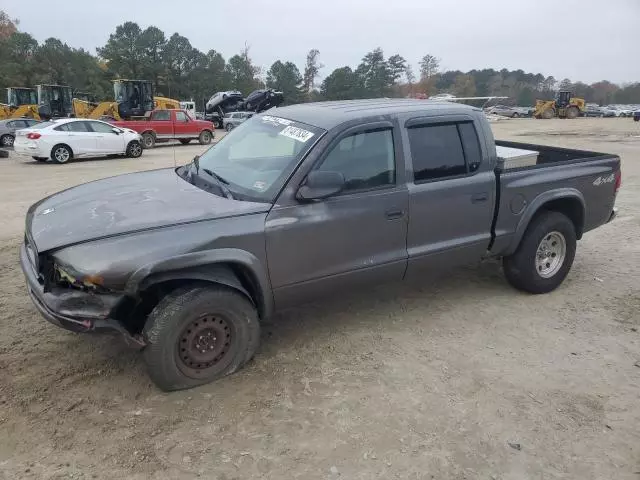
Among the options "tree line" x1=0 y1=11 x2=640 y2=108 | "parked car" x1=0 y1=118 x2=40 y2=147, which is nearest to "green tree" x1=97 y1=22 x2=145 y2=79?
"tree line" x1=0 y1=11 x2=640 y2=108

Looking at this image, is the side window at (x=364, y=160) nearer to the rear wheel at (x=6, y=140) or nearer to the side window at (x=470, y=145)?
the side window at (x=470, y=145)

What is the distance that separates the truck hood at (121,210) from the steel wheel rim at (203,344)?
2.27 feet

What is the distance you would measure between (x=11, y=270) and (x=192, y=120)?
18.3 m

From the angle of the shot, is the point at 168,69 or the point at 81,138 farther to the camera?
the point at 168,69

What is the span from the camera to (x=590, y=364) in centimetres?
373

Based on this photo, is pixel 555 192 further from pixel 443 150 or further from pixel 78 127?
pixel 78 127

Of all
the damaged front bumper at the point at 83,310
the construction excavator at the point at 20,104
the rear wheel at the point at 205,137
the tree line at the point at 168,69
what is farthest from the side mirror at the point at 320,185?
the tree line at the point at 168,69

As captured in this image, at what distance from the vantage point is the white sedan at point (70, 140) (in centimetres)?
1513

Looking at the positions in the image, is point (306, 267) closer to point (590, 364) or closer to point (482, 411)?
point (482, 411)

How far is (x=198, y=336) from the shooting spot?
3289 mm

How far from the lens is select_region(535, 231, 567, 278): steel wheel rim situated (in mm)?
4965

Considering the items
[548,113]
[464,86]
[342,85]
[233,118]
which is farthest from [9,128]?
[464,86]

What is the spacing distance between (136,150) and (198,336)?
1556cm

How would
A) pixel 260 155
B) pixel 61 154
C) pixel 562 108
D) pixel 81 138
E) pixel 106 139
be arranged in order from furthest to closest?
1. pixel 562 108
2. pixel 106 139
3. pixel 81 138
4. pixel 61 154
5. pixel 260 155
